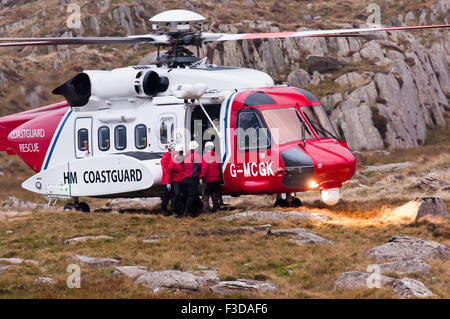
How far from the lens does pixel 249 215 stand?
19.8 meters

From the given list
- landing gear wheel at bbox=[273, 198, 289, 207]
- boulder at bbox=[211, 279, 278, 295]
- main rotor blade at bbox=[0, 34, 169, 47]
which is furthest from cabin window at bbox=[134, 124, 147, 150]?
boulder at bbox=[211, 279, 278, 295]

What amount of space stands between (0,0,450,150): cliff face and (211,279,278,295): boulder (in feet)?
84.9

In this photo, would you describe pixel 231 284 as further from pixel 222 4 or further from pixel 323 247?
pixel 222 4

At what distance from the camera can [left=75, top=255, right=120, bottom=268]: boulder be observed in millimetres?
15136

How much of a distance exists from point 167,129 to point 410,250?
9062mm

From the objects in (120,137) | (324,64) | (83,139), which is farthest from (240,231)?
(324,64)

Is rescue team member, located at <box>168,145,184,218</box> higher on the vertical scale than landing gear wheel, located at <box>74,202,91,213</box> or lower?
higher

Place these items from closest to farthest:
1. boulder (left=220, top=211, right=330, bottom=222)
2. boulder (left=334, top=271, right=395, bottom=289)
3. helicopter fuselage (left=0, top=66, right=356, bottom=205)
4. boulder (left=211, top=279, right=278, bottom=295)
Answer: boulder (left=211, top=279, right=278, bottom=295), boulder (left=334, top=271, right=395, bottom=289), boulder (left=220, top=211, right=330, bottom=222), helicopter fuselage (left=0, top=66, right=356, bottom=205)

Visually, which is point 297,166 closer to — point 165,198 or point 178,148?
point 178,148

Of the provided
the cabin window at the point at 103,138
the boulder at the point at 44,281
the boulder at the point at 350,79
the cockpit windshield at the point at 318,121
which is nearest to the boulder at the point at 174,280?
the boulder at the point at 44,281

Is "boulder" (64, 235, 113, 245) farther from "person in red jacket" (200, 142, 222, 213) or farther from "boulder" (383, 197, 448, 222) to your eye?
"boulder" (383, 197, 448, 222)

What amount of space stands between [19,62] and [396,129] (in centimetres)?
3254

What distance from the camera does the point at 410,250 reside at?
1518cm

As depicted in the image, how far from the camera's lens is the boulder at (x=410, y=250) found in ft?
49.1
